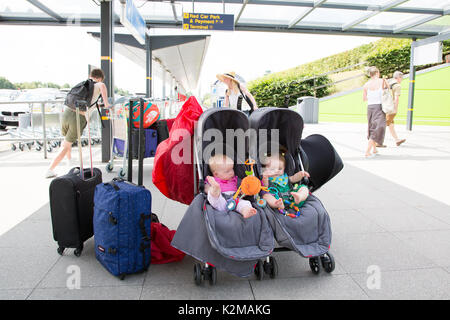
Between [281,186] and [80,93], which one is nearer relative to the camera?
[281,186]

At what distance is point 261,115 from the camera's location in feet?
8.89

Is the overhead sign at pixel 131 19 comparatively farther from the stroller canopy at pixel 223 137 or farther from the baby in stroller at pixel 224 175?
the baby in stroller at pixel 224 175

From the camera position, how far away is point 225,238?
→ 225cm

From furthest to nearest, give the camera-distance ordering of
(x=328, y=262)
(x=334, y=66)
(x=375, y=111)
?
(x=334, y=66) → (x=375, y=111) → (x=328, y=262)

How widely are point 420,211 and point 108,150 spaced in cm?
530

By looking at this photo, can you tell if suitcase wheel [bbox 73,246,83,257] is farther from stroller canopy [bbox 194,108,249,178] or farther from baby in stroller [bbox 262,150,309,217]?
baby in stroller [bbox 262,150,309,217]

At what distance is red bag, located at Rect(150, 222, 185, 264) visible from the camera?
2.67m

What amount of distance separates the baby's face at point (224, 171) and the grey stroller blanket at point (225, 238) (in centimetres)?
36

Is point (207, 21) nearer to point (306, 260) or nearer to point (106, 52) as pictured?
point (106, 52)

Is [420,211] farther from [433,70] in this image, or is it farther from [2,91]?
[2,91]

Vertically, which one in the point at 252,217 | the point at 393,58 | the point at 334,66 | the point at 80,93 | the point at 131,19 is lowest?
the point at 252,217

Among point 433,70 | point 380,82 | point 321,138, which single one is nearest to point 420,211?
point 321,138

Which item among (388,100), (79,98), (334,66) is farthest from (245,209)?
(334,66)

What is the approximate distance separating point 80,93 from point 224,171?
123 inches
